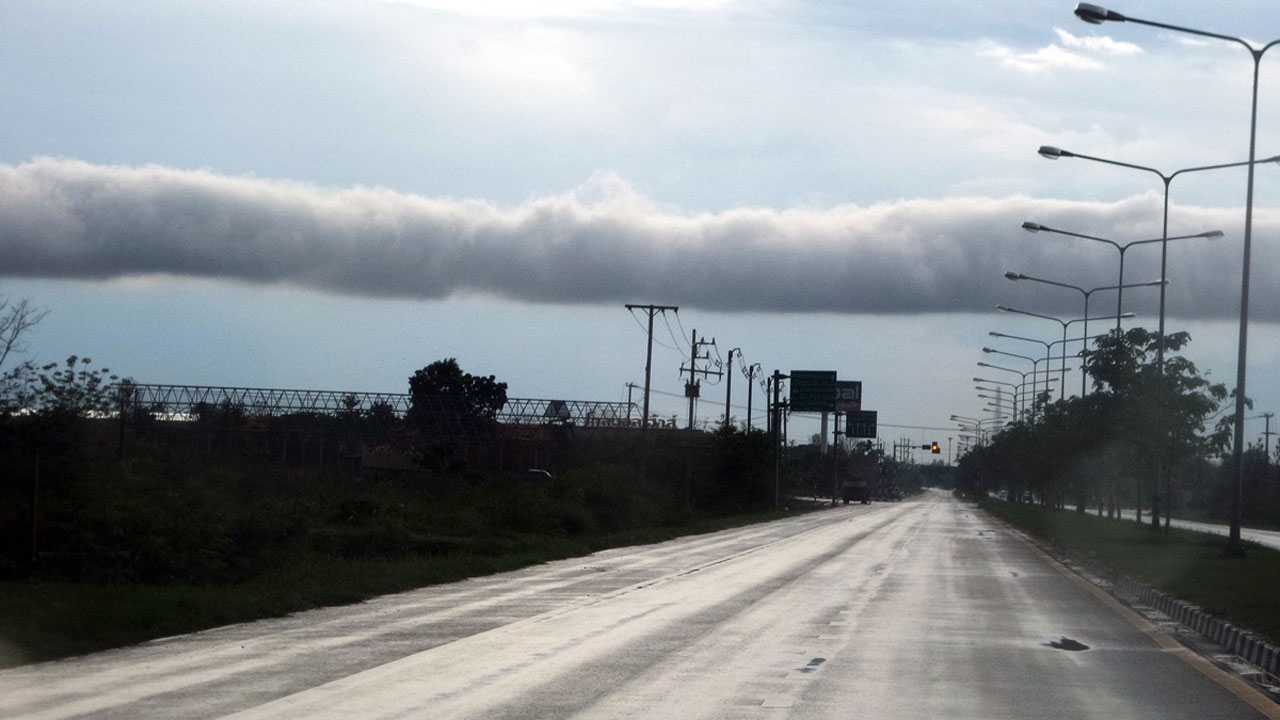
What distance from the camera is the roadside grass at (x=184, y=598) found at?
15.2 meters

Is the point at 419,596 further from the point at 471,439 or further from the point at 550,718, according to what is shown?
the point at 471,439

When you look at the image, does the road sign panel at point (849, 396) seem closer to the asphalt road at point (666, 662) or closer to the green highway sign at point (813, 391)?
the green highway sign at point (813, 391)

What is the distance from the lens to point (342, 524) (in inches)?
1495

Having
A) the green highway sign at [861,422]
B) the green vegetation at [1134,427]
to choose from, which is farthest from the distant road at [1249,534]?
the green highway sign at [861,422]

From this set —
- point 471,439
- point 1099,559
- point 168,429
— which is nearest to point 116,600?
point 1099,559

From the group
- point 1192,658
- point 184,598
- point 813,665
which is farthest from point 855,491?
point 813,665

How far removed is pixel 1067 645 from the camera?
16.8 meters

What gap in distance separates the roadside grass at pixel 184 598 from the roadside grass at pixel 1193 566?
474 inches

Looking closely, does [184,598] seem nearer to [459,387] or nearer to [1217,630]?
[1217,630]

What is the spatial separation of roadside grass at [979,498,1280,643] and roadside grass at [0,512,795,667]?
12.1 meters

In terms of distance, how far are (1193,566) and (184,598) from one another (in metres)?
18.2

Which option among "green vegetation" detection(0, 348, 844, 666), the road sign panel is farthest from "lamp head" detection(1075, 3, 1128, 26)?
the road sign panel

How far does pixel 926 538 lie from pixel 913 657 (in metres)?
34.8

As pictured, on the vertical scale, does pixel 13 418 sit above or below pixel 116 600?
above
